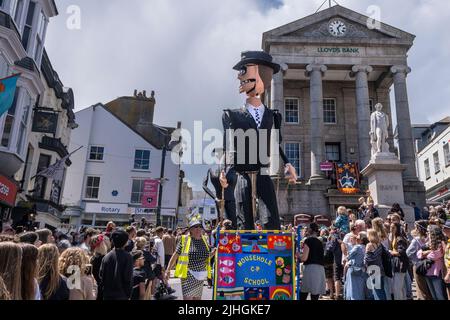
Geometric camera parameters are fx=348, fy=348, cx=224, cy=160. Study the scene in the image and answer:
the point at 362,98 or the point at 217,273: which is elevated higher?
the point at 362,98

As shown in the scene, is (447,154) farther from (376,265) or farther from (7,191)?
(7,191)

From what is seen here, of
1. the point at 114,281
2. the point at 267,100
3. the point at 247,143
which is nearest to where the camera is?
the point at 114,281

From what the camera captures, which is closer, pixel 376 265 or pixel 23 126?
pixel 376 265

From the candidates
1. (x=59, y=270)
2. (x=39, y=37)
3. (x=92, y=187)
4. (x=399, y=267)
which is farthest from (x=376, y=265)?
(x=92, y=187)

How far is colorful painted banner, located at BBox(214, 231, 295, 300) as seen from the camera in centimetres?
415

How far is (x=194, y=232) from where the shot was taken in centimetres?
595

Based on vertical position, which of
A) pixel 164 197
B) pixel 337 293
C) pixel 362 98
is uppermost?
pixel 362 98

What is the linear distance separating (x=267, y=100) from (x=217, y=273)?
1014 inches

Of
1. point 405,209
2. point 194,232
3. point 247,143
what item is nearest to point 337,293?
point 194,232

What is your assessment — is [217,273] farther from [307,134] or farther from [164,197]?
[164,197]

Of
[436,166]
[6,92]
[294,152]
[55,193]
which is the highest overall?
[436,166]

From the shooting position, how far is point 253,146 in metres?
5.04

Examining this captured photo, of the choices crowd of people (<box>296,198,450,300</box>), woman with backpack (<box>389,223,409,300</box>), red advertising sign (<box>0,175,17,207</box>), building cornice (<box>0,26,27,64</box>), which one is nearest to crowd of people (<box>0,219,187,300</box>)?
crowd of people (<box>296,198,450,300</box>)

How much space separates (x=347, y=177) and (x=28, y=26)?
20.1 m
